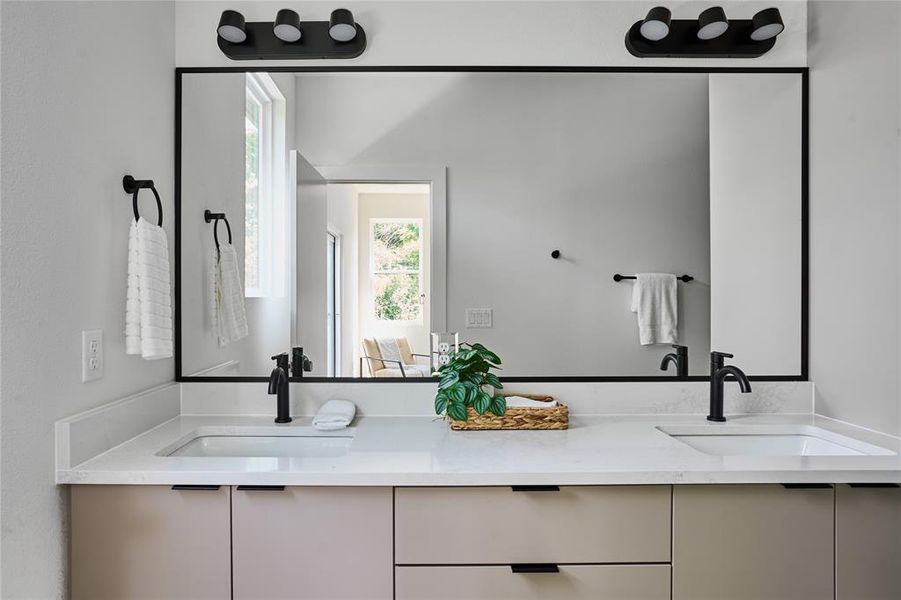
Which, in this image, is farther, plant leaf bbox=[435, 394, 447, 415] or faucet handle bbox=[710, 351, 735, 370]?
faucet handle bbox=[710, 351, 735, 370]

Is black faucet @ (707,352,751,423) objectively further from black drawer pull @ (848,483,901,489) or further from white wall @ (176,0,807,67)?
white wall @ (176,0,807,67)

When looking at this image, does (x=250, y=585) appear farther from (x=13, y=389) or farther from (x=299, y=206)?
(x=299, y=206)

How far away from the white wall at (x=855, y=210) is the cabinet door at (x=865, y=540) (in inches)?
12.9

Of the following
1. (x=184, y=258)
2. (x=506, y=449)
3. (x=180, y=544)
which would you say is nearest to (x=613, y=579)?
(x=506, y=449)

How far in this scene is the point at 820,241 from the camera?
1.73 meters

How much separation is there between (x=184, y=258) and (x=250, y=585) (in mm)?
1059

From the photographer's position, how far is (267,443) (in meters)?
1.62

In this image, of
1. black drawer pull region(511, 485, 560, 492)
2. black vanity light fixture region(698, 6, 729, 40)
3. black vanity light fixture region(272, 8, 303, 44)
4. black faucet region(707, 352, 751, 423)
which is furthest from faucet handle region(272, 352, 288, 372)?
black vanity light fixture region(698, 6, 729, 40)

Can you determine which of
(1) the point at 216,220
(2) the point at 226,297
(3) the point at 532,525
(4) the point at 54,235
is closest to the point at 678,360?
(3) the point at 532,525

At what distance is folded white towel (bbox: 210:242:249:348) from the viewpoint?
5.81ft

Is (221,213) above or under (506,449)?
above

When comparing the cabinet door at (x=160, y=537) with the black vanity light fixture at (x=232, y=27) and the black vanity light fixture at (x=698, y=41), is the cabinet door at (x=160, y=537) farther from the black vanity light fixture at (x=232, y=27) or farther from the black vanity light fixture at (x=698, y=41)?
the black vanity light fixture at (x=698, y=41)

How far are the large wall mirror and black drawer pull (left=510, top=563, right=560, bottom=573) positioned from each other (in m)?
0.68

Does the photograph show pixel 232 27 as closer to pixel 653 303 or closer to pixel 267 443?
pixel 267 443
